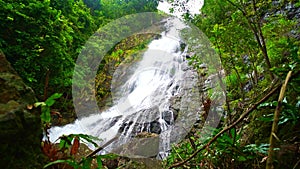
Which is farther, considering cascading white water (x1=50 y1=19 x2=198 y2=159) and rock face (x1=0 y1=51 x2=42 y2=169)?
cascading white water (x1=50 y1=19 x2=198 y2=159)

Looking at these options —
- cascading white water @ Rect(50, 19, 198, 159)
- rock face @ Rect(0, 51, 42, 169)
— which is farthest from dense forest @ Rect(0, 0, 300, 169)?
cascading white water @ Rect(50, 19, 198, 159)

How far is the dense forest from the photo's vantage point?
943 millimetres

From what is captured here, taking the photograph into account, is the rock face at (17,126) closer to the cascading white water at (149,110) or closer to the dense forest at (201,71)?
the dense forest at (201,71)

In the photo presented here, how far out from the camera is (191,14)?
418cm

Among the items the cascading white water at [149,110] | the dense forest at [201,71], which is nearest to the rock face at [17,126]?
the dense forest at [201,71]

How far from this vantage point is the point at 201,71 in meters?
3.46

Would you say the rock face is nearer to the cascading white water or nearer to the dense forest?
the dense forest

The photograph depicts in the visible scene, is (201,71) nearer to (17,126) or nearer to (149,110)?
(149,110)

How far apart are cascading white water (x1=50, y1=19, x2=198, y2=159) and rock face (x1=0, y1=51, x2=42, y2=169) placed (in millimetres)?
2270

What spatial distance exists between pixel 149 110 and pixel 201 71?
5.75ft

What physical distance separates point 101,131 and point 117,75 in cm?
181

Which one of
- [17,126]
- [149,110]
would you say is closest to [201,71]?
[149,110]

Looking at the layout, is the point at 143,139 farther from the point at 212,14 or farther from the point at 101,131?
the point at 212,14

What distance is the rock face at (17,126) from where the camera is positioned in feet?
2.78
